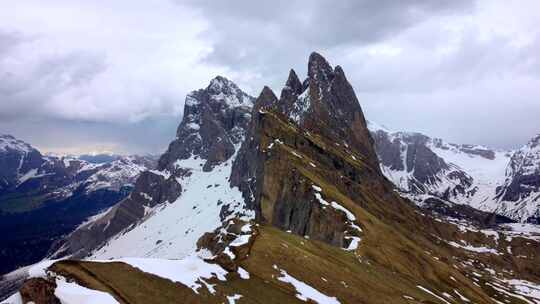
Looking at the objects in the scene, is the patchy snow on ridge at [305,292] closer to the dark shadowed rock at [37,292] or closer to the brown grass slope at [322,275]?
the brown grass slope at [322,275]

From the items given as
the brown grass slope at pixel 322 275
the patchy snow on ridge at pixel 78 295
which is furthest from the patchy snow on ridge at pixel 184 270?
the patchy snow on ridge at pixel 78 295

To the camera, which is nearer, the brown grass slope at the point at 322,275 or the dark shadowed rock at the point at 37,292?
the dark shadowed rock at the point at 37,292

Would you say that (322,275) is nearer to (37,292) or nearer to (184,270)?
(184,270)

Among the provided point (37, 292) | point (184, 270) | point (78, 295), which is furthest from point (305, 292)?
point (37, 292)

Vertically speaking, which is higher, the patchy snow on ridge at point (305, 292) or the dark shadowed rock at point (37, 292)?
the patchy snow on ridge at point (305, 292)

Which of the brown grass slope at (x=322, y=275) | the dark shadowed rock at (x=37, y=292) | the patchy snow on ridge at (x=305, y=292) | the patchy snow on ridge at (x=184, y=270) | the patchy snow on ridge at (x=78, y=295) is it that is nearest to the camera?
the dark shadowed rock at (x=37, y=292)

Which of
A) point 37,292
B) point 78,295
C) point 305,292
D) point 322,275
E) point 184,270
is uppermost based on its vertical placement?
point 322,275

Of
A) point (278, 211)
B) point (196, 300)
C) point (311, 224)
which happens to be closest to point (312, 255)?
point (196, 300)

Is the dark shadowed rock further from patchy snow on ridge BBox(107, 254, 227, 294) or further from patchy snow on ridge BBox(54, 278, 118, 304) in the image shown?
patchy snow on ridge BBox(107, 254, 227, 294)

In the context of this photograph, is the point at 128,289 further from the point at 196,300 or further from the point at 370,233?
the point at 370,233

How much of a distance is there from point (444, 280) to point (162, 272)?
106m

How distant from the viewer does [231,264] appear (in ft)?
278

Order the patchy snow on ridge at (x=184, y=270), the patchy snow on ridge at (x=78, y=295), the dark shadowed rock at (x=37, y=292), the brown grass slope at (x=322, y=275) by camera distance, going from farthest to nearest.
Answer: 1. the patchy snow on ridge at (x=184, y=270)
2. the brown grass slope at (x=322, y=275)
3. the patchy snow on ridge at (x=78, y=295)
4. the dark shadowed rock at (x=37, y=292)

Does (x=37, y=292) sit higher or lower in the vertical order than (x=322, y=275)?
lower
